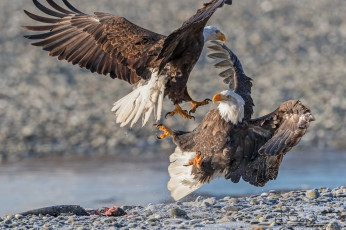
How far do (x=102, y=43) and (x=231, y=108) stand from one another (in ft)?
4.56

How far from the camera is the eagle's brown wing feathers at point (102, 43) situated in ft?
22.4

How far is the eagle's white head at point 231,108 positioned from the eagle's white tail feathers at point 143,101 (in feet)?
1.84

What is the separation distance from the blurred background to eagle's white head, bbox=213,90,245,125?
1.42 meters

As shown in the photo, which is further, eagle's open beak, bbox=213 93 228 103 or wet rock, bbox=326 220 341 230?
eagle's open beak, bbox=213 93 228 103

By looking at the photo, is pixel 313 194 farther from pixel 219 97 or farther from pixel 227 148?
pixel 219 97

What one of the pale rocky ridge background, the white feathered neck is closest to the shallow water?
the pale rocky ridge background

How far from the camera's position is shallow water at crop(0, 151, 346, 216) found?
294 inches

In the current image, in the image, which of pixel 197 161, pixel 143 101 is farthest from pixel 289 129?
pixel 143 101

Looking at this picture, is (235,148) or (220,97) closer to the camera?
(220,97)

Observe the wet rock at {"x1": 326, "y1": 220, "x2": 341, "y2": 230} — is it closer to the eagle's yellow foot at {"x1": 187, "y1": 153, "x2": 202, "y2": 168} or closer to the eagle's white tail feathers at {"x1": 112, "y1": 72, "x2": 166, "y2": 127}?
the eagle's yellow foot at {"x1": 187, "y1": 153, "x2": 202, "y2": 168}

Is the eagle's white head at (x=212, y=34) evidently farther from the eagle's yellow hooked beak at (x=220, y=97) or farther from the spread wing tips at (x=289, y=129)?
the spread wing tips at (x=289, y=129)

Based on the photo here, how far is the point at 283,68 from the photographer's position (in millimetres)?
13438

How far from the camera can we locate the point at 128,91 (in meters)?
12.4

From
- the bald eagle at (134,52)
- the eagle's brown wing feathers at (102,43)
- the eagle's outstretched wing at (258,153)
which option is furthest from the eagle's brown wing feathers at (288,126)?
the eagle's brown wing feathers at (102,43)
